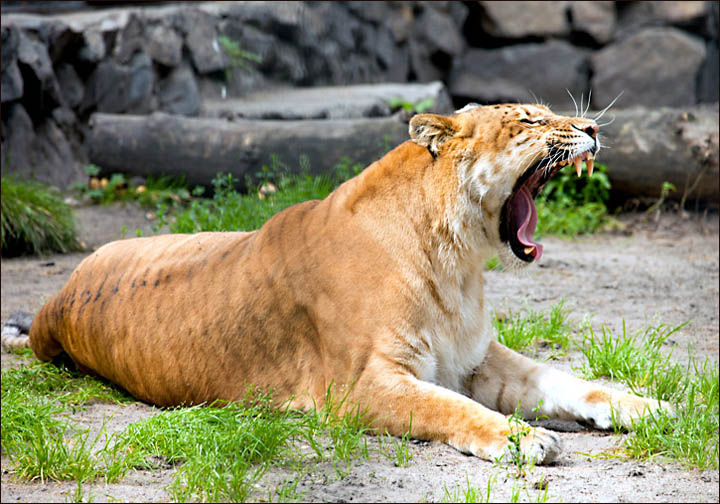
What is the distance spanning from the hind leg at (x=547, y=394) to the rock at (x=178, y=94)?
260 inches

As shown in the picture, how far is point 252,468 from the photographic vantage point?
2768 millimetres

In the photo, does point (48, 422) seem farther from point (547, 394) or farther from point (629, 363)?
point (629, 363)

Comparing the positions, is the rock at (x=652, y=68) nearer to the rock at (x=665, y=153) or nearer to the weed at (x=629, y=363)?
the rock at (x=665, y=153)

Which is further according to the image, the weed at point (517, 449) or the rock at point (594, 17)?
the rock at point (594, 17)

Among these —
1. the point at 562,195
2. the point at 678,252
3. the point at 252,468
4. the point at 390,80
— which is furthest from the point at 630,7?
the point at 252,468

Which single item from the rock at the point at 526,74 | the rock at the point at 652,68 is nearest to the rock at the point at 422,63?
the rock at the point at 526,74

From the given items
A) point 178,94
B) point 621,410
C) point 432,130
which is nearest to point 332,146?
point 178,94

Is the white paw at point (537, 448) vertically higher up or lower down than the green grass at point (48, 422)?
higher up

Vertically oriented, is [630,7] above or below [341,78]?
above

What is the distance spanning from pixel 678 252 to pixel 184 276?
14.7 feet

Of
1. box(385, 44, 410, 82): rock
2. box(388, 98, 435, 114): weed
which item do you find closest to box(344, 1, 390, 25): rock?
box(385, 44, 410, 82): rock

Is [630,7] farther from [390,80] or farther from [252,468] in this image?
[252,468]

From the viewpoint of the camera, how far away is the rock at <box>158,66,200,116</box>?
9.45 metres

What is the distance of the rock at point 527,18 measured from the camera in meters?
11.1
